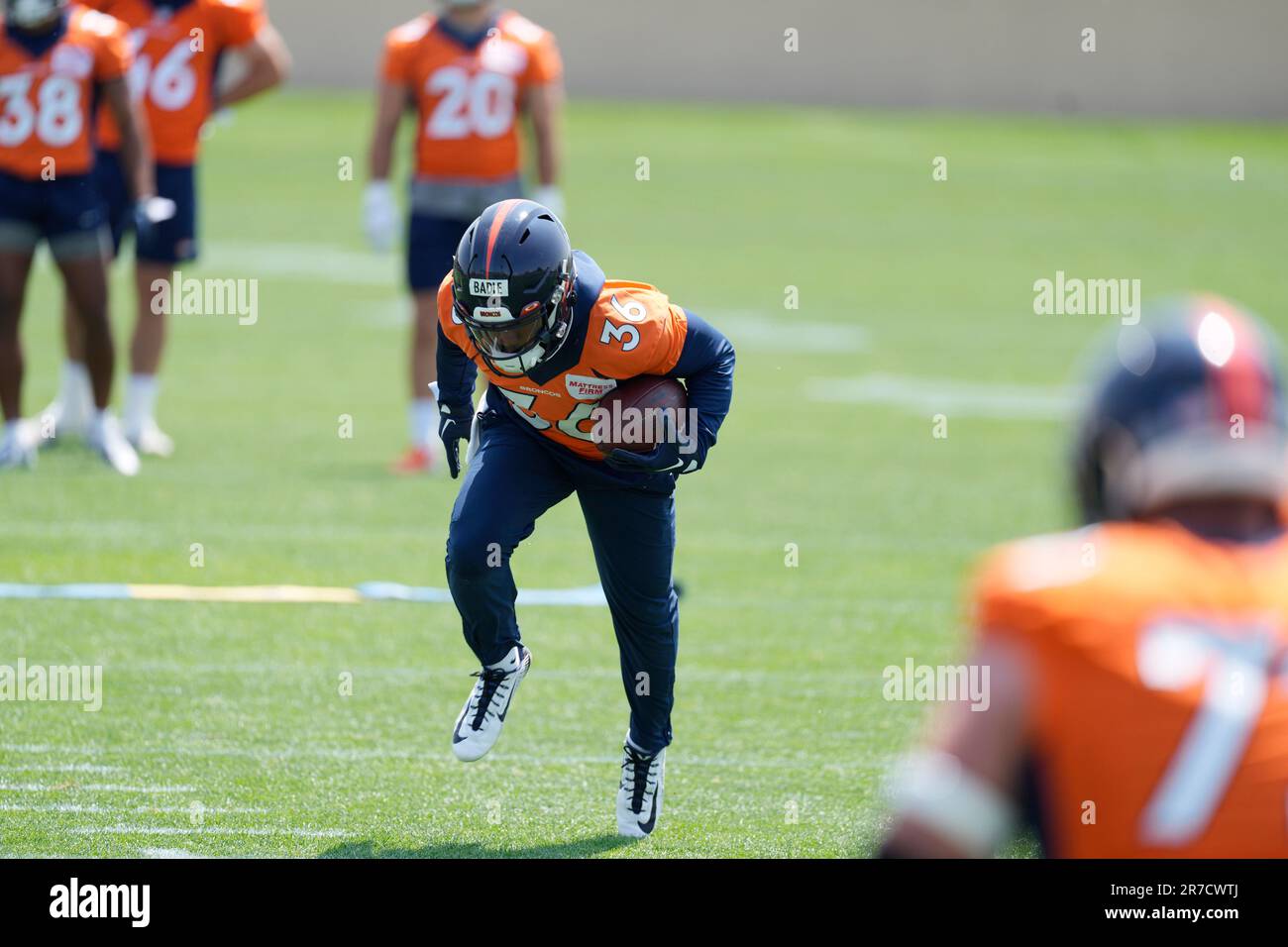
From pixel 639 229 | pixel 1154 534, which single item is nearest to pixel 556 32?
pixel 639 229

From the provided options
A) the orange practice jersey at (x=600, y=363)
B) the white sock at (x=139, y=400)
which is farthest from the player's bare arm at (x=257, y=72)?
the orange practice jersey at (x=600, y=363)

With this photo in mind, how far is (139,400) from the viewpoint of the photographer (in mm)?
9938

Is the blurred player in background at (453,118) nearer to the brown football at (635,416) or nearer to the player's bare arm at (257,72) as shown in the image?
the player's bare arm at (257,72)

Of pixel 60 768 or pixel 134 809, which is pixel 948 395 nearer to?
pixel 60 768

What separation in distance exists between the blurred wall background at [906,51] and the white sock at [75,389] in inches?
819

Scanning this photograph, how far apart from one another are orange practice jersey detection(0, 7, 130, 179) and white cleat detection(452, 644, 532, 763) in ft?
16.7

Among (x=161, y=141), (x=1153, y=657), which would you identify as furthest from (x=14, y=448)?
(x=1153, y=657)

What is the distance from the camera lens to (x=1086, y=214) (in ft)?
72.5

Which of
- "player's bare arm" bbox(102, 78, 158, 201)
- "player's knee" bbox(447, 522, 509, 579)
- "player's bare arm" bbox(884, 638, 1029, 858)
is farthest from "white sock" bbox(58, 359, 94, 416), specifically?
"player's bare arm" bbox(884, 638, 1029, 858)

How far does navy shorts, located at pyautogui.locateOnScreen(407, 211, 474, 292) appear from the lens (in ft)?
31.5

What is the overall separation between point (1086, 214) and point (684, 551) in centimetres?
1508

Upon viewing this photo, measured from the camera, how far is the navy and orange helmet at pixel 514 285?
4.46 metres

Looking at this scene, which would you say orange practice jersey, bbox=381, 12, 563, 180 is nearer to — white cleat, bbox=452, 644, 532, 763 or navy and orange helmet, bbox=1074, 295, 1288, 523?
white cleat, bbox=452, 644, 532, 763
